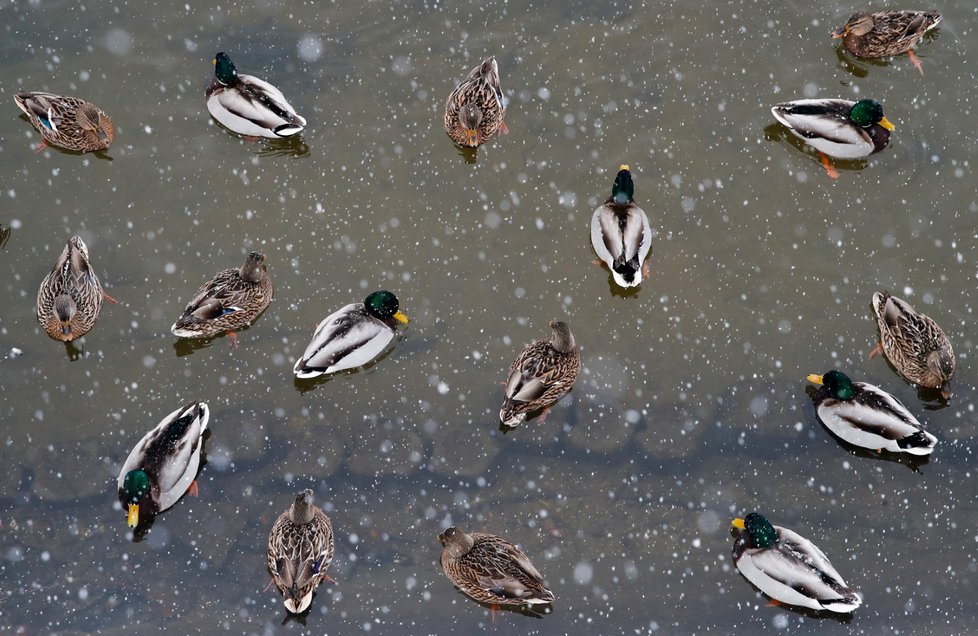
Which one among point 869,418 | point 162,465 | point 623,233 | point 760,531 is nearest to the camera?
point 760,531

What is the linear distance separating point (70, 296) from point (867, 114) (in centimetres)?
636

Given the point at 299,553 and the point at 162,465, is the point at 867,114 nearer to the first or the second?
the point at 299,553

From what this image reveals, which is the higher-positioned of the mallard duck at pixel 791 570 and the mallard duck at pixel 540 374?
the mallard duck at pixel 540 374

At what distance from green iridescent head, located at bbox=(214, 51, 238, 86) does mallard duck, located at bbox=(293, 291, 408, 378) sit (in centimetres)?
216

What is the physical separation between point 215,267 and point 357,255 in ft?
3.69

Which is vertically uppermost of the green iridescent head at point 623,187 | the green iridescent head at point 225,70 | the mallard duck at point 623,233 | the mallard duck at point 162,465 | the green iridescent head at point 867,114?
the green iridescent head at point 867,114

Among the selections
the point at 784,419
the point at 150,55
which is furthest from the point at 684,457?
the point at 150,55

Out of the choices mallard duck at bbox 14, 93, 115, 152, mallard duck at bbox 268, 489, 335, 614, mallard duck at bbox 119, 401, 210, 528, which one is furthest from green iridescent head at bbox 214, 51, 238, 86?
mallard duck at bbox 268, 489, 335, 614

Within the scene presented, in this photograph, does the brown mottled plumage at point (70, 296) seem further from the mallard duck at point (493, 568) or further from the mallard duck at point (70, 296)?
the mallard duck at point (493, 568)

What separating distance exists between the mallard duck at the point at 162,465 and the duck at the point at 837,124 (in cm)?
529

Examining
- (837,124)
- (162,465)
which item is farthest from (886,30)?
(162,465)

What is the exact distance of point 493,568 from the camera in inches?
252

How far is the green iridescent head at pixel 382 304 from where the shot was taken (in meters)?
7.05

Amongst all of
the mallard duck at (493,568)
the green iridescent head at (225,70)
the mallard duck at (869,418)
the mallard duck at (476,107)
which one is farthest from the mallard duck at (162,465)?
the mallard duck at (869,418)
